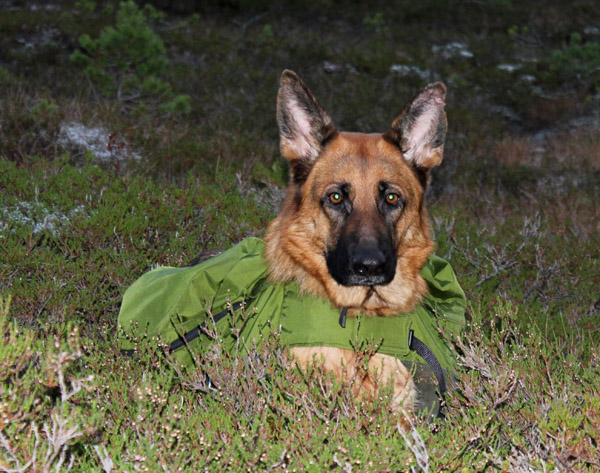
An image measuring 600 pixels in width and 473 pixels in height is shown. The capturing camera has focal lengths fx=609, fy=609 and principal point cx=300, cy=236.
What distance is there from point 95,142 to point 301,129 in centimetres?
548

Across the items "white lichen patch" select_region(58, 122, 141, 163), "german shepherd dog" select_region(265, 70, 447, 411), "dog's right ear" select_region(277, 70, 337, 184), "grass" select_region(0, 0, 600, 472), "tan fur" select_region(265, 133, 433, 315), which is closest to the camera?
"grass" select_region(0, 0, 600, 472)

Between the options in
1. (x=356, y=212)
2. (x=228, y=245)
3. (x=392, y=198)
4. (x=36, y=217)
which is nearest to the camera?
(x=356, y=212)

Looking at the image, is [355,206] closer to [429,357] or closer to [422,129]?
[422,129]

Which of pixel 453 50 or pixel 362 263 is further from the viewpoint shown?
pixel 453 50

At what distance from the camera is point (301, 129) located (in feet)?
13.0

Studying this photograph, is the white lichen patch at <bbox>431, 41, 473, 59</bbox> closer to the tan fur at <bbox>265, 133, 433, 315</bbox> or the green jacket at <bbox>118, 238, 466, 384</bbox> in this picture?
the tan fur at <bbox>265, 133, 433, 315</bbox>

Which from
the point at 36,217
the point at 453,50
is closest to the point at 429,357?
the point at 36,217

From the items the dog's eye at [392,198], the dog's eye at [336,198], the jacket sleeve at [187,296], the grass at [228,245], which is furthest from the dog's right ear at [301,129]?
the grass at [228,245]

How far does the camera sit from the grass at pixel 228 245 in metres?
2.44

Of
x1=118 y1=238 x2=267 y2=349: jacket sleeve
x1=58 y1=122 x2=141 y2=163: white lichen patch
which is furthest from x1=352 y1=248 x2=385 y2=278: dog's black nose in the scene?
x1=58 y1=122 x2=141 y2=163: white lichen patch

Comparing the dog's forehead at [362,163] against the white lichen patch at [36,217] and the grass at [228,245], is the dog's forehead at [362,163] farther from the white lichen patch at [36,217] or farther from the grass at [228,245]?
the white lichen patch at [36,217]

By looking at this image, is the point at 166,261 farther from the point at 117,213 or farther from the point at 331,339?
the point at 331,339

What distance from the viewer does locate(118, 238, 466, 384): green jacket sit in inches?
129

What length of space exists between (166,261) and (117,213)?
638 mm
